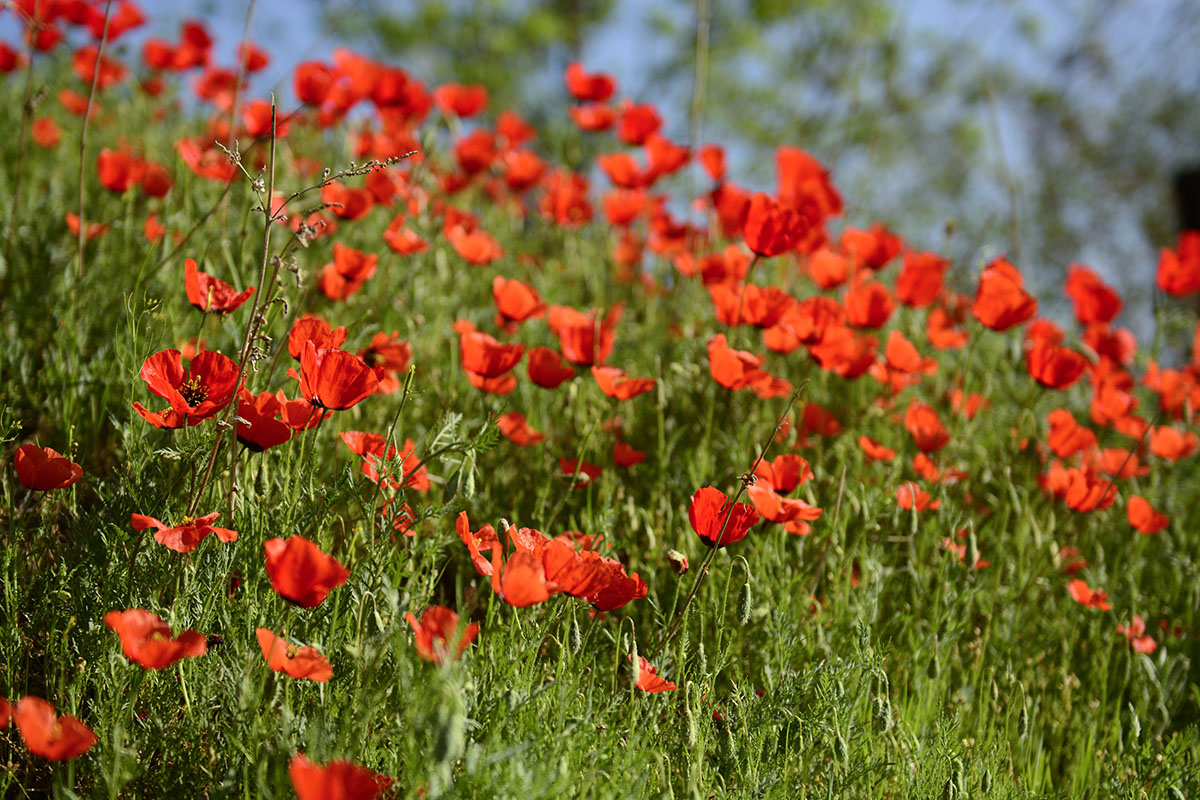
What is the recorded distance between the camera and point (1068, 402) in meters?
3.29

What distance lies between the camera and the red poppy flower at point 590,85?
360 cm

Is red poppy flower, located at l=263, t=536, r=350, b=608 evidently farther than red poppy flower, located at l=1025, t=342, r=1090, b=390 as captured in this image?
No

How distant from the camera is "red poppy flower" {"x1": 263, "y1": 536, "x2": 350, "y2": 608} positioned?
3.79ft

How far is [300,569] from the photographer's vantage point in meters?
1.17

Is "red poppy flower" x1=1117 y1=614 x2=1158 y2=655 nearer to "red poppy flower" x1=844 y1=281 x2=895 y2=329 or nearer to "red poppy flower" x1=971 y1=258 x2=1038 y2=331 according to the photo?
"red poppy flower" x1=971 y1=258 x2=1038 y2=331

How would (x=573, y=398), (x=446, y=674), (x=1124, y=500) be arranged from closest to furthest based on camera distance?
1. (x=446, y=674)
2. (x=573, y=398)
3. (x=1124, y=500)

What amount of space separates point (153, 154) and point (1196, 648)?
12.1 ft

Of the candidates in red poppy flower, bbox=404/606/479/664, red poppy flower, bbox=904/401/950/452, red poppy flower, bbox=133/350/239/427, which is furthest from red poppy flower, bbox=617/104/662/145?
red poppy flower, bbox=404/606/479/664

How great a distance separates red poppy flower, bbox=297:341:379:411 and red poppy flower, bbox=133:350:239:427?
137 mm

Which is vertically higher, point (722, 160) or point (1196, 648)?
point (722, 160)

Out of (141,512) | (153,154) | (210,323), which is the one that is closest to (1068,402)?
(210,323)

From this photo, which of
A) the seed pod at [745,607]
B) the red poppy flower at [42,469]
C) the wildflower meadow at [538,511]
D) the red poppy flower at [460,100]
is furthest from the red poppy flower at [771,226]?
the red poppy flower at [460,100]

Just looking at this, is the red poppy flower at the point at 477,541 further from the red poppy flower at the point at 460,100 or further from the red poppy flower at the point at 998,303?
the red poppy flower at the point at 460,100

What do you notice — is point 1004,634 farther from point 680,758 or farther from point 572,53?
point 572,53
